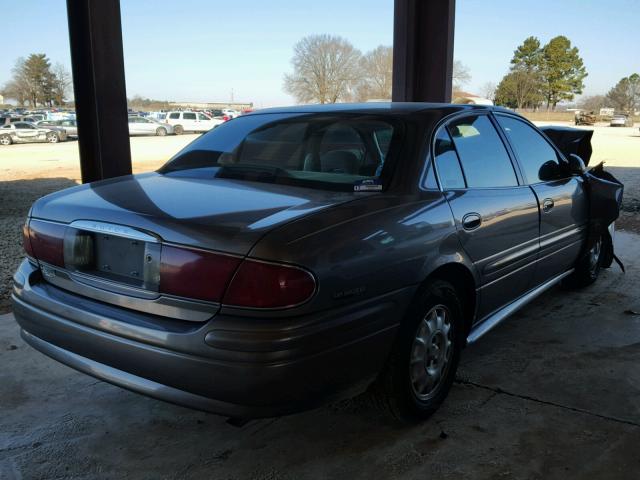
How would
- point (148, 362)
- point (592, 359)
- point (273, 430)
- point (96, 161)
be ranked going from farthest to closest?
1. point (96, 161)
2. point (592, 359)
3. point (273, 430)
4. point (148, 362)

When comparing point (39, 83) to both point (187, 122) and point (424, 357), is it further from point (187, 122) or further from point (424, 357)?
point (424, 357)

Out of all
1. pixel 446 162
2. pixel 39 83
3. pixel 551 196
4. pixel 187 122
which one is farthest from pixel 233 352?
pixel 39 83

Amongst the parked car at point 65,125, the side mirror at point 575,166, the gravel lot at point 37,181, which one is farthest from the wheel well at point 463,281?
the parked car at point 65,125

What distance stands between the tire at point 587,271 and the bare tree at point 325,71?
65159 millimetres

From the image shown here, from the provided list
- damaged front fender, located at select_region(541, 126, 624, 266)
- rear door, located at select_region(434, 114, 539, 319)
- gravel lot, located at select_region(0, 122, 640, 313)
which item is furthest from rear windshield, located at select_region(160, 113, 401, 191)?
gravel lot, located at select_region(0, 122, 640, 313)

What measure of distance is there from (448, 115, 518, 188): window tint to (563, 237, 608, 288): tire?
1822 millimetres

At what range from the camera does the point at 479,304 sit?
3178mm

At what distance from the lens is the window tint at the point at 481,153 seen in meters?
3.19

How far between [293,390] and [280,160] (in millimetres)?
1386

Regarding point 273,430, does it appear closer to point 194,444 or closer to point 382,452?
point 194,444

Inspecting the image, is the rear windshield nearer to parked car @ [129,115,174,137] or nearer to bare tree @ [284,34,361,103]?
parked car @ [129,115,174,137]

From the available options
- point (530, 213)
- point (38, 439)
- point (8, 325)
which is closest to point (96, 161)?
point (8, 325)

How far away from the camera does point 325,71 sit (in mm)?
69750

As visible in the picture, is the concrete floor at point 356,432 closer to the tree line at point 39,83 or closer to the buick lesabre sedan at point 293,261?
the buick lesabre sedan at point 293,261
